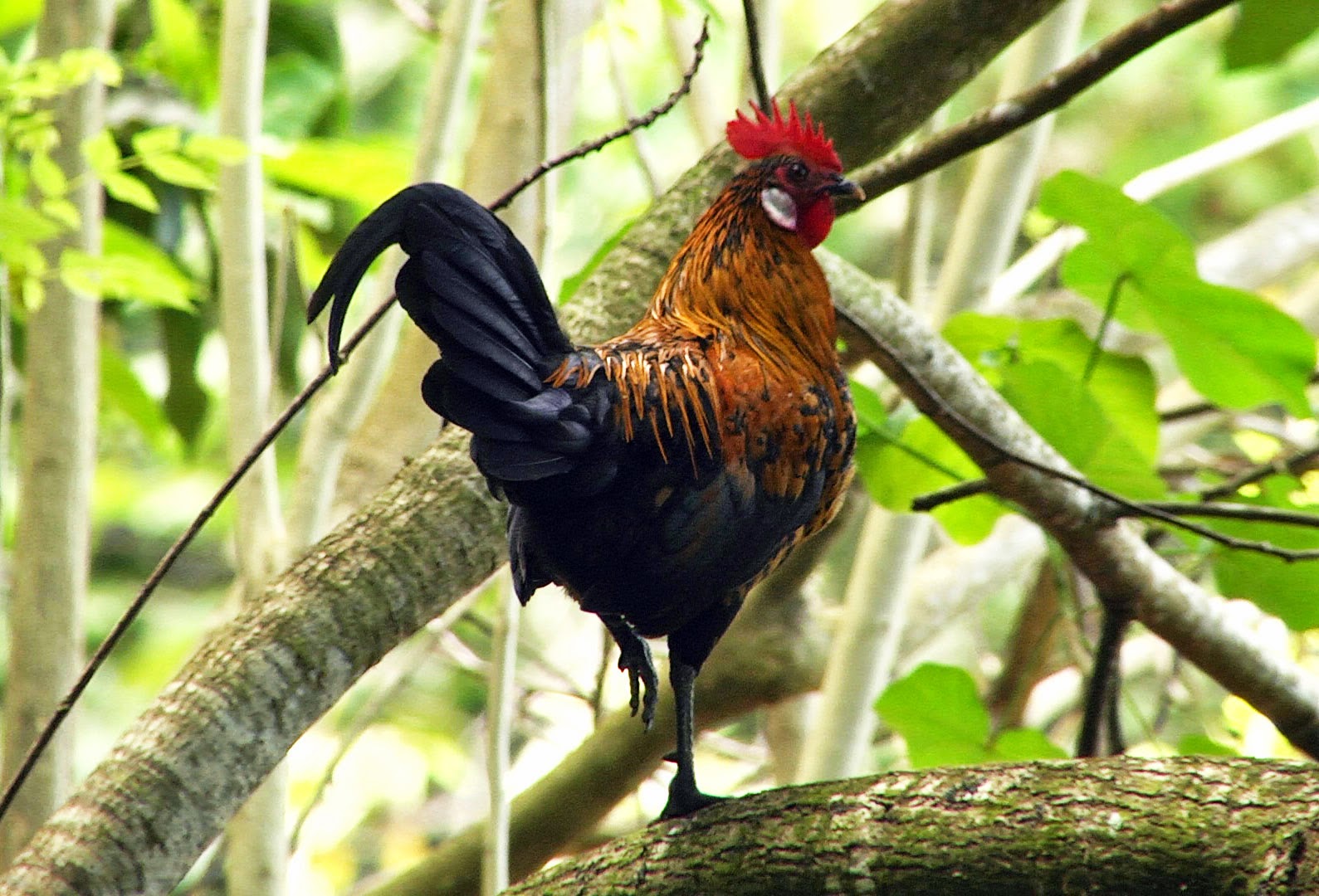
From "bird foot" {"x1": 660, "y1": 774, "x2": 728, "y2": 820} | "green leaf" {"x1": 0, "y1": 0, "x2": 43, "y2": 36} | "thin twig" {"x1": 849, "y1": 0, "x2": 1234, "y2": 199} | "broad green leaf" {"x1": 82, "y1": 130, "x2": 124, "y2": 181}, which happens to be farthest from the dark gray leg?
"green leaf" {"x1": 0, "y1": 0, "x2": 43, "y2": 36}

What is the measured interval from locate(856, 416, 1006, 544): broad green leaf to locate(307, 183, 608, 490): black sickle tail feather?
1013mm

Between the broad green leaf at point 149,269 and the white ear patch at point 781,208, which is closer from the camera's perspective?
the white ear patch at point 781,208

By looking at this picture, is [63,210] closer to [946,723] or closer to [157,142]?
[157,142]

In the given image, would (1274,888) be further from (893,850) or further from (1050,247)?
(1050,247)

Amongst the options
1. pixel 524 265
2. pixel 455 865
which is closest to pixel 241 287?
pixel 524 265

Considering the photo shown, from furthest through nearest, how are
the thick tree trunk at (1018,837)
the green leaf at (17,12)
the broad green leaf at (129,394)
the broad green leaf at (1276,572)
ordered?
the broad green leaf at (129,394) → the green leaf at (17,12) → the broad green leaf at (1276,572) → the thick tree trunk at (1018,837)

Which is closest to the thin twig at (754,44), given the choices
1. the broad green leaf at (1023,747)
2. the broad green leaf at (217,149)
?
the broad green leaf at (217,149)

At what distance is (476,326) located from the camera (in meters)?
1.59

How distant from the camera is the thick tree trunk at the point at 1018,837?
1276 millimetres

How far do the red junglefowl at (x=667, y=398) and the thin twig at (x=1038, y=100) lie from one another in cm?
20

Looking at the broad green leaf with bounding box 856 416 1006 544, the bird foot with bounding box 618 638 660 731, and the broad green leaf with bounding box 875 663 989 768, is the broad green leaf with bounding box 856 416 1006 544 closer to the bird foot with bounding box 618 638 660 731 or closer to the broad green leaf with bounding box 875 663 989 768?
the broad green leaf with bounding box 875 663 989 768

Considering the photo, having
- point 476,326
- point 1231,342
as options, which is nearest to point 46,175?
point 476,326

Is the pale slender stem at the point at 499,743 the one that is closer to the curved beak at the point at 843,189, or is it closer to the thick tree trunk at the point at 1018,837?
the thick tree trunk at the point at 1018,837

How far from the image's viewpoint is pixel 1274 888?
4.02 ft
